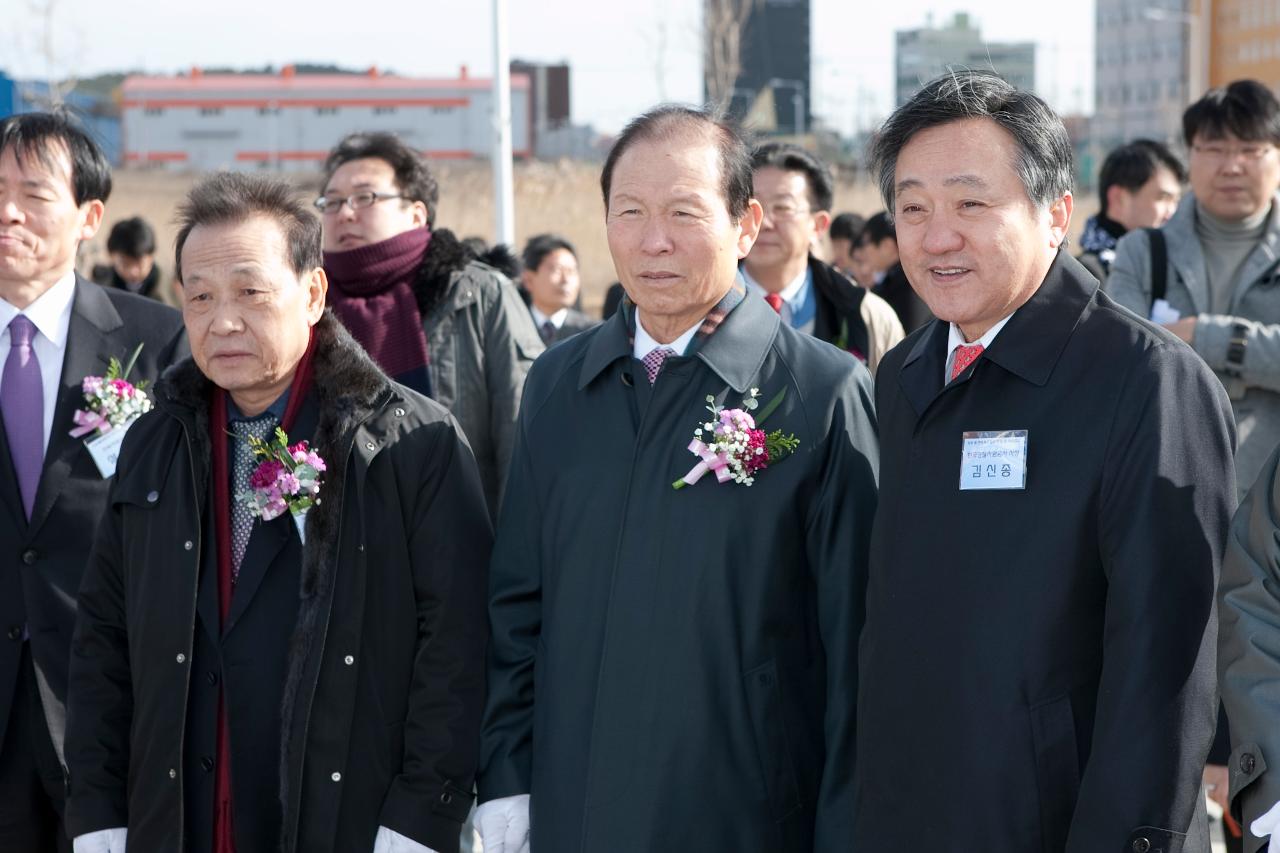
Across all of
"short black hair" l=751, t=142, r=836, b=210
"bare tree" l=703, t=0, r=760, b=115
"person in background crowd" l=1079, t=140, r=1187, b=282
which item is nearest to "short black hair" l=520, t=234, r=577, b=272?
"person in background crowd" l=1079, t=140, r=1187, b=282

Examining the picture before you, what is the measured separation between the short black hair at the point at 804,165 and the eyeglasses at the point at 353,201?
130 cm

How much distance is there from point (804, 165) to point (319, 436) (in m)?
2.52

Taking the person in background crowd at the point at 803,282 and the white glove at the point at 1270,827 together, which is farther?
the person in background crowd at the point at 803,282

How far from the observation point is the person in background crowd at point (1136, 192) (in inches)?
246

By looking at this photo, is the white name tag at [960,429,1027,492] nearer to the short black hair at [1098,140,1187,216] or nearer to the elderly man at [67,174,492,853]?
the elderly man at [67,174,492,853]

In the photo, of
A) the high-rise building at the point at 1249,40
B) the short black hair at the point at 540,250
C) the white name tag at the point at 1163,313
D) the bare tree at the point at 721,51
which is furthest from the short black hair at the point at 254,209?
the high-rise building at the point at 1249,40

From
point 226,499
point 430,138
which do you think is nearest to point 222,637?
point 226,499

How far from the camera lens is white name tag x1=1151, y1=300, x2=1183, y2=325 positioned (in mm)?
4297

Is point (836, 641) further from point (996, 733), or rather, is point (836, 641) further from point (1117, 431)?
point (1117, 431)

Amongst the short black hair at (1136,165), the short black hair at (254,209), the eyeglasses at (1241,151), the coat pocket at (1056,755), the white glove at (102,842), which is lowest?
the white glove at (102,842)

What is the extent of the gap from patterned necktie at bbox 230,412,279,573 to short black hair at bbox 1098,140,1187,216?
442 centimetres

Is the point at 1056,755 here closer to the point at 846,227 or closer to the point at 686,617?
the point at 686,617

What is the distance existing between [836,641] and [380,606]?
3.19 ft

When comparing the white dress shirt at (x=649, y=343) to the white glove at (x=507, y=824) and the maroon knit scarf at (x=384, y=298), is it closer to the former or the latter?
the white glove at (x=507, y=824)
